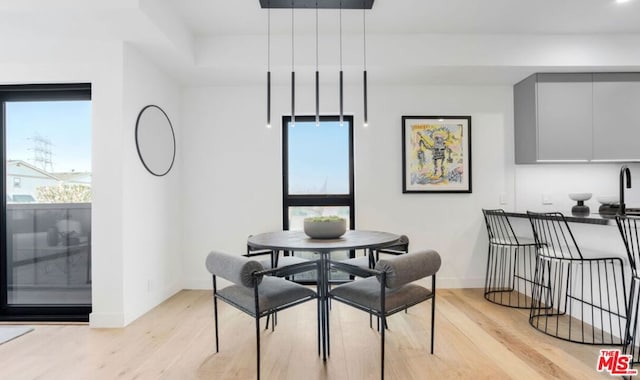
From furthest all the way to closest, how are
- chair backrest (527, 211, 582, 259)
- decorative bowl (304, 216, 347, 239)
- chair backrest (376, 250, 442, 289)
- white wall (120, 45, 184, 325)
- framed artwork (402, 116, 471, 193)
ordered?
framed artwork (402, 116, 471, 193)
white wall (120, 45, 184, 325)
chair backrest (527, 211, 582, 259)
decorative bowl (304, 216, 347, 239)
chair backrest (376, 250, 442, 289)

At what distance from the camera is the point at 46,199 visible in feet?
9.39

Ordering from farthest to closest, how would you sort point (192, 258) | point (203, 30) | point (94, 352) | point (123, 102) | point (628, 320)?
1. point (192, 258)
2. point (203, 30)
3. point (123, 102)
4. point (94, 352)
5. point (628, 320)

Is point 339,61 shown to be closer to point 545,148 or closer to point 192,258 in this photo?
point 545,148

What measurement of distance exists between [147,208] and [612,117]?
4654 millimetres

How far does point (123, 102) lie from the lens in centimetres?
262

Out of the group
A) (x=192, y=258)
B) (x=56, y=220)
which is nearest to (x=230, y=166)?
(x=192, y=258)

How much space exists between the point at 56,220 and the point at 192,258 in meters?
1.28

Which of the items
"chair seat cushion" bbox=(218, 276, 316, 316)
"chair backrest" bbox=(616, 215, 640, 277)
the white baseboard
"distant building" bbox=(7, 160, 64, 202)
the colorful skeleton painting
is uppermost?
the colorful skeleton painting

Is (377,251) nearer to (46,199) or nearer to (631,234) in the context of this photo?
(631,234)

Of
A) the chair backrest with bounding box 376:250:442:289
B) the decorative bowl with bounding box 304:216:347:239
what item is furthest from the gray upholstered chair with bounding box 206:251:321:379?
the chair backrest with bounding box 376:250:442:289

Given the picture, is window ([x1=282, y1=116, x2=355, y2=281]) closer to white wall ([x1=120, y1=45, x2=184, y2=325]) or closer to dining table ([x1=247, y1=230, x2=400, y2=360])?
white wall ([x1=120, y1=45, x2=184, y2=325])

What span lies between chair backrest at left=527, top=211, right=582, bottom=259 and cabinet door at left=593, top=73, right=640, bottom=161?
3.41 feet

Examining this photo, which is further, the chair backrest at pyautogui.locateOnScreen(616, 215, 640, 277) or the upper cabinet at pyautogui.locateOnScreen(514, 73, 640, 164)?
the upper cabinet at pyautogui.locateOnScreen(514, 73, 640, 164)

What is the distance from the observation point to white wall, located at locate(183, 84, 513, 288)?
364cm
